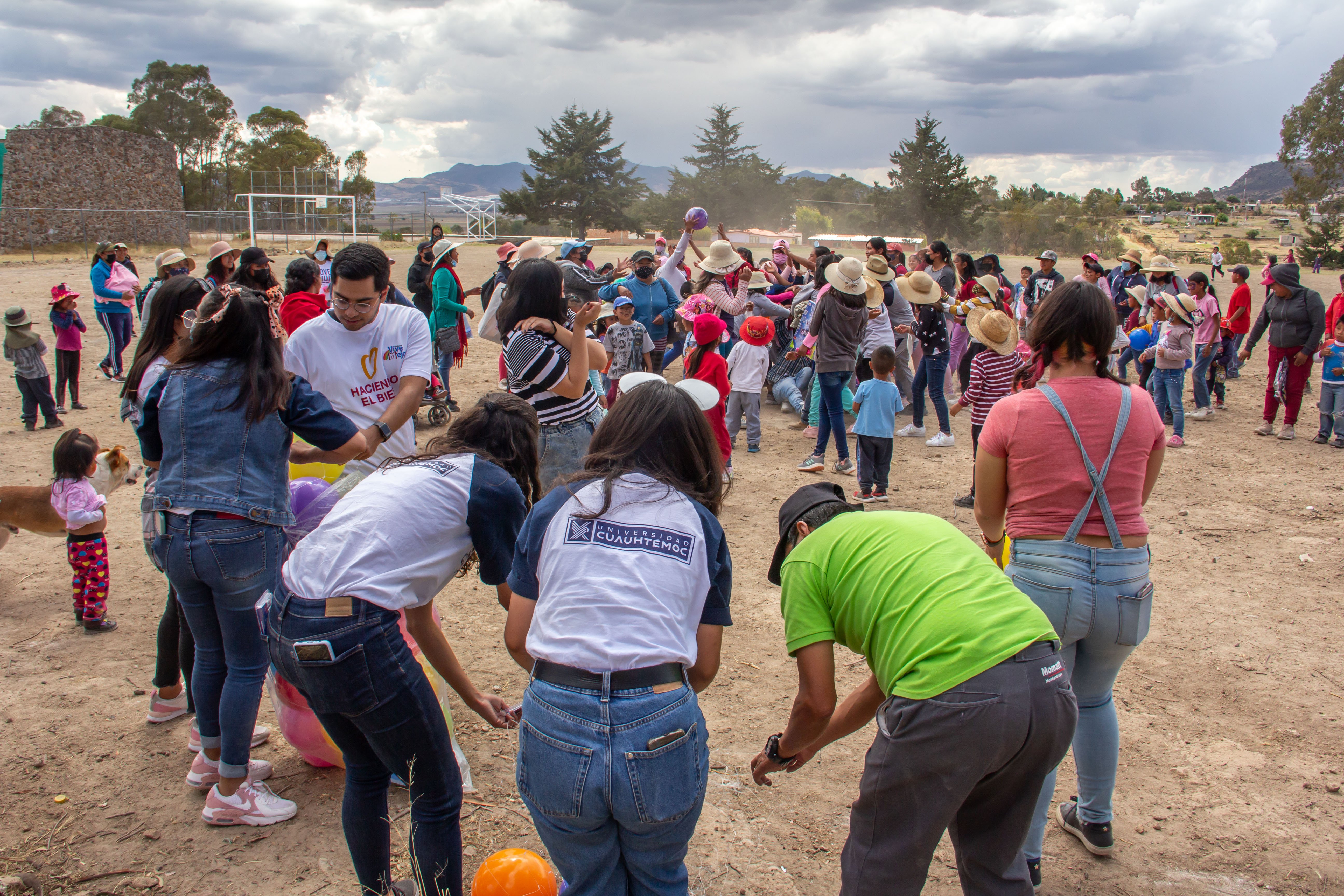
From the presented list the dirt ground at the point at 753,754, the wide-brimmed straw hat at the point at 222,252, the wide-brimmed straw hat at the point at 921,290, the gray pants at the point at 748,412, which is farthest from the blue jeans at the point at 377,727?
the wide-brimmed straw hat at the point at 921,290

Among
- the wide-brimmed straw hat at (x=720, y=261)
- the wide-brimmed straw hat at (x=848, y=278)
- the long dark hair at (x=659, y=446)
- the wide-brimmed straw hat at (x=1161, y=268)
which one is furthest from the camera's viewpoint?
the wide-brimmed straw hat at (x=1161, y=268)

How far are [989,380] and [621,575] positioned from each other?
17.1 ft

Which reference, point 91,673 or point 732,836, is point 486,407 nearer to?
point 732,836

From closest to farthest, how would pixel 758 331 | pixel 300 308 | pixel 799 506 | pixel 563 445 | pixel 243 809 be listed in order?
pixel 799 506
pixel 243 809
pixel 563 445
pixel 300 308
pixel 758 331

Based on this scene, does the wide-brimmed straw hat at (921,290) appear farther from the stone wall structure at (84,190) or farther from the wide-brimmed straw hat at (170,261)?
the stone wall structure at (84,190)

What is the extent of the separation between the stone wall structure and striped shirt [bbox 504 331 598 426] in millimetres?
33253


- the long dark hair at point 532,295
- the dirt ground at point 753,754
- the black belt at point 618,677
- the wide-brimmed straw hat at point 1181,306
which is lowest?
the dirt ground at point 753,754

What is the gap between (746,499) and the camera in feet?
23.5

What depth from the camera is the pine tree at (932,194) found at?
154 ft

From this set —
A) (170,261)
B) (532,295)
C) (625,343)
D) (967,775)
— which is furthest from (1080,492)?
(170,261)

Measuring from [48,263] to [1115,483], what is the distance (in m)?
30.8

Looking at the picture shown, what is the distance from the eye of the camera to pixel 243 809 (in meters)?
2.99

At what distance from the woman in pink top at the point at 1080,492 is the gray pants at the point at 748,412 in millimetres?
5734

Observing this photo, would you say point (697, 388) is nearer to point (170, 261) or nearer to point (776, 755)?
point (776, 755)
